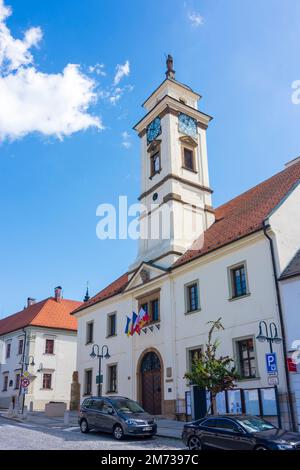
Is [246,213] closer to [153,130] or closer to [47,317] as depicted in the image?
[153,130]

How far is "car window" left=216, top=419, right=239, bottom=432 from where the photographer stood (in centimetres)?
1289

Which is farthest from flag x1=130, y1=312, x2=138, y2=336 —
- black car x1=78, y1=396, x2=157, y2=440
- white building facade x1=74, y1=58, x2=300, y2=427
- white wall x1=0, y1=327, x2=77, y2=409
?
white wall x1=0, y1=327, x2=77, y2=409

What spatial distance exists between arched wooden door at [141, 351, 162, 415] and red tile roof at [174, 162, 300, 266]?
5.97 metres

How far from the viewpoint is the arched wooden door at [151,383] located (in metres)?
26.4

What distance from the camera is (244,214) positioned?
85.8 feet

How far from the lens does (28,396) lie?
4197 cm

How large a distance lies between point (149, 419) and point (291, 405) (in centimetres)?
565

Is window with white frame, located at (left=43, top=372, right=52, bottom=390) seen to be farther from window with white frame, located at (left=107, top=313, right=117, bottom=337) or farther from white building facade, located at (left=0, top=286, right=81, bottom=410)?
window with white frame, located at (left=107, top=313, right=117, bottom=337)

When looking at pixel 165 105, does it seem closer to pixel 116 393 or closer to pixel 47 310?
pixel 116 393

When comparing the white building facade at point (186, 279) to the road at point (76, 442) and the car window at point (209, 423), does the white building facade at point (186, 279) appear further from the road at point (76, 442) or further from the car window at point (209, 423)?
the car window at point (209, 423)

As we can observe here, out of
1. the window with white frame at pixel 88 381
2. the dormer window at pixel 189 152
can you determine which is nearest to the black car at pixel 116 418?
the window with white frame at pixel 88 381

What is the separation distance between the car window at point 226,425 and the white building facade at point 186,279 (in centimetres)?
617

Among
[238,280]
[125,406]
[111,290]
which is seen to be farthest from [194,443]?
[111,290]

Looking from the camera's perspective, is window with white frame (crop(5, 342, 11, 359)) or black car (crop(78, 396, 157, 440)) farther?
window with white frame (crop(5, 342, 11, 359))
